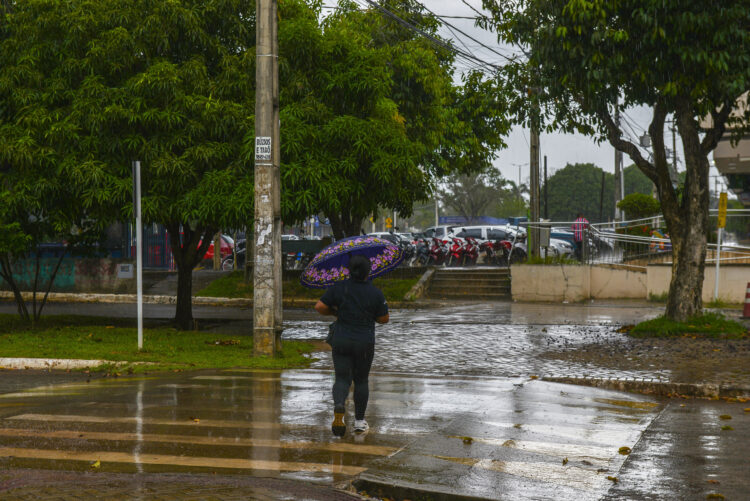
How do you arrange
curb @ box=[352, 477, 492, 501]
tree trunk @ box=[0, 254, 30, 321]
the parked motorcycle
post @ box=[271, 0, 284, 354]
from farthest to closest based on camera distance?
the parked motorcycle < tree trunk @ box=[0, 254, 30, 321] < post @ box=[271, 0, 284, 354] < curb @ box=[352, 477, 492, 501]

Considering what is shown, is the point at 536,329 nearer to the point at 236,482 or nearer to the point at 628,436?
the point at 628,436

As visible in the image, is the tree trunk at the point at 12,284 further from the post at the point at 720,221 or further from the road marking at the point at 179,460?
the post at the point at 720,221

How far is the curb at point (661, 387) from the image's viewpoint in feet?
33.7

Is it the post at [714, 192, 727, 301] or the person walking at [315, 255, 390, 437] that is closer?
the person walking at [315, 255, 390, 437]

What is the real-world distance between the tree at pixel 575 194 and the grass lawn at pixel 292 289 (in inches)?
3136

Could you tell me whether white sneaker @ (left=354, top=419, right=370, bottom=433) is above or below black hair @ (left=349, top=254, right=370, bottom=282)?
below

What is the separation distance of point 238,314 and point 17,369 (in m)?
9.31

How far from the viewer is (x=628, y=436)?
7.71 m

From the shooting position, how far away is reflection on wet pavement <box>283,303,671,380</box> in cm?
1234

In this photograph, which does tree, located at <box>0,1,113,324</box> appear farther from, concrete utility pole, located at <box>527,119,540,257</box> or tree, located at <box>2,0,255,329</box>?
concrete utility pole, located at <box>527,119,540,257</box>

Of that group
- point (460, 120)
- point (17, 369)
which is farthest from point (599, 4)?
point (460, 120)

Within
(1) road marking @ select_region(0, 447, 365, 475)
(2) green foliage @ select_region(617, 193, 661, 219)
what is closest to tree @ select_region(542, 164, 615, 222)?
(2) green foliage @ select_region(617, 193, 661, 219)

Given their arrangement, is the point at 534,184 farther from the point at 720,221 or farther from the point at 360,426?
the point at 360,426

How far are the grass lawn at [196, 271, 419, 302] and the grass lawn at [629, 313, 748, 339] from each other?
9494 millimetres
